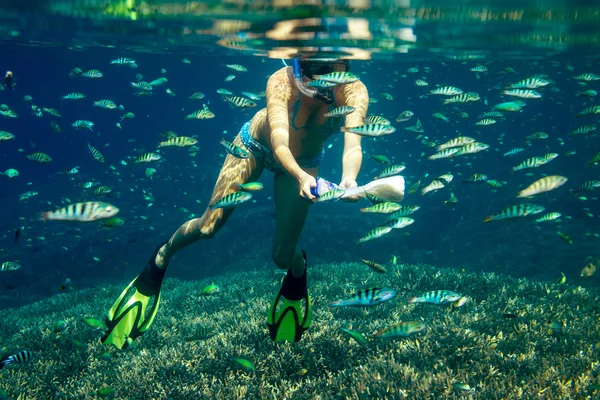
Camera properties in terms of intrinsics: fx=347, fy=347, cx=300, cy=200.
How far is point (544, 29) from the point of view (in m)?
13.7

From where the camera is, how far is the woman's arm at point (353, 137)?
12.0 ft

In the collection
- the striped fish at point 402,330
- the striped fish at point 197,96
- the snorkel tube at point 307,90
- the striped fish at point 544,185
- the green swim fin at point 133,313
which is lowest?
the green swim fin at point 133,313

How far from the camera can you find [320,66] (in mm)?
4297

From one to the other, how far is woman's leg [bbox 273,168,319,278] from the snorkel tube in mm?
1096

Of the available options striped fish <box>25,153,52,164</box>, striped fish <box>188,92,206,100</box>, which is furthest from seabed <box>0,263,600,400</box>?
striped fish <box>188,92,206,100</box>

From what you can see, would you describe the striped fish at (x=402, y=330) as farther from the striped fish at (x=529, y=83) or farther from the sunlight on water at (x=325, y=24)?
the sunlight on water at (x=325, y=24)

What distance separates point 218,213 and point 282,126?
1.73m

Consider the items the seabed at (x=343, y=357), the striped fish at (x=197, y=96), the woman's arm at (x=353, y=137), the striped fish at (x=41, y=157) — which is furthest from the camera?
the striped fish at (x=197, y=96)

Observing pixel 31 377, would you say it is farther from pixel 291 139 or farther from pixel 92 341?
pixel 291 139

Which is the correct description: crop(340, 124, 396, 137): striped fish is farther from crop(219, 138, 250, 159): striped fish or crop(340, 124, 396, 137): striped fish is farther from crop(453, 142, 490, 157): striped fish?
crop(453, 142, 490, 157): striped fish

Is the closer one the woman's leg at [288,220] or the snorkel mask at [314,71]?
the snorkel mask at [314,71]

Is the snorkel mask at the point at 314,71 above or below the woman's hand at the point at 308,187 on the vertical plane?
above

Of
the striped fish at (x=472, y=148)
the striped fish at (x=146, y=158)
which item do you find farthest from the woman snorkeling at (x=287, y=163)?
the striped fish at (x=146, y=158)

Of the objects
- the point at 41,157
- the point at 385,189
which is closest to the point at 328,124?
the point at 385,189
